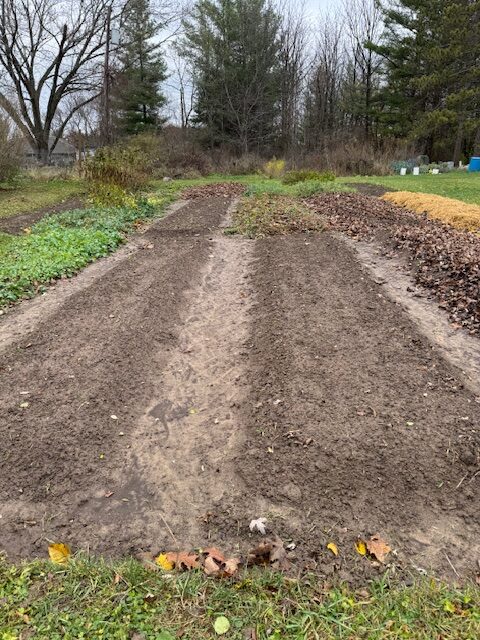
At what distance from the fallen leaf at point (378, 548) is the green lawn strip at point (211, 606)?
0.41 ft

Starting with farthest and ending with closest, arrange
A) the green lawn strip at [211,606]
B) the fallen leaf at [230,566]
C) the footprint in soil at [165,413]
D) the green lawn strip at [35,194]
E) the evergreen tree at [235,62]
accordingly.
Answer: the evergreen tree at [235,62] → the green lawn strip at [35,194] → the footprint in soil at [165,413] → the fallen leaf at [230,566] → the green lawn strip at [211,606]

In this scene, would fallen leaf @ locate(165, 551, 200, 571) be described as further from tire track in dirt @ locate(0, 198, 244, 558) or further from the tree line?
the tree line

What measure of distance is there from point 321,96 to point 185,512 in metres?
37.5

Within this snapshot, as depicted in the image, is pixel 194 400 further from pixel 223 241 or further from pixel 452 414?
pixel 223 241

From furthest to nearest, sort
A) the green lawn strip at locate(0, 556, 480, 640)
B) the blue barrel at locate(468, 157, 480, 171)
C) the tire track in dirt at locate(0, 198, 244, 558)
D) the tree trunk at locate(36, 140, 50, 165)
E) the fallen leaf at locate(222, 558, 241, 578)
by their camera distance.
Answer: the tree trunk at locate(36, 140, 50, 165) → the blue barrel at locate(468, 157, 480, 171) → the tire track in dirt at locate(0, 198, 244, 558) → the fallen leaf at locate(222, 558, 241, 578) → the green lawn strip at locate(0, 556, 480, 640)

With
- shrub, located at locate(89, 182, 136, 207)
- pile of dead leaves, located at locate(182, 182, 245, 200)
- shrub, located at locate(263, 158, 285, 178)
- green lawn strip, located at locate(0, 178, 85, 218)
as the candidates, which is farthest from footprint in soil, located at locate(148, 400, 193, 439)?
shrub, located at locate(263, 158, 285, 178)

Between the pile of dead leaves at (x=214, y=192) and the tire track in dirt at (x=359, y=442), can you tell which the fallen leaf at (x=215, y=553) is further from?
the pile of dead leaves at (x=214, y=192)

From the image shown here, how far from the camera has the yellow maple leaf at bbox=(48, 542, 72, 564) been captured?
2199 millimetres

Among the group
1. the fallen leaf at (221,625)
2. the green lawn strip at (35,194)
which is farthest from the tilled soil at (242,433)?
the green lawn strip at (35,194)

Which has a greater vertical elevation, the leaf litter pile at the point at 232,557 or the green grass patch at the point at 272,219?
the green grass patch at the point at 272,219

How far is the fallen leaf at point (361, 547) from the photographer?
2191 mm

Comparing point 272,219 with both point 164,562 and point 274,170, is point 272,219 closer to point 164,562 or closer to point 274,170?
point 164,562

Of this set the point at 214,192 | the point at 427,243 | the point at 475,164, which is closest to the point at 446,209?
the point at 427,243

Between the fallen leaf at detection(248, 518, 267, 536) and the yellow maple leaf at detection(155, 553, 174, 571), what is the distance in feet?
1.40
